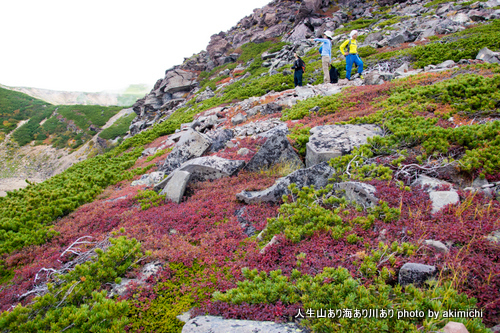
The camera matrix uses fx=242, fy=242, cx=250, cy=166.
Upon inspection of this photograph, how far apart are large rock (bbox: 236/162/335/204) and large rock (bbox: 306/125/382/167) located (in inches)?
28.2

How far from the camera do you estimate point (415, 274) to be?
10.2 ft

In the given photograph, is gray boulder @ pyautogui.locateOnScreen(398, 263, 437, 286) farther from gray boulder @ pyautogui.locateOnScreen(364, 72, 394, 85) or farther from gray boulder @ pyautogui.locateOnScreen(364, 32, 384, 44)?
gray boulder @ pyautogui.locateOnScreen(364, 32, 384, 44)

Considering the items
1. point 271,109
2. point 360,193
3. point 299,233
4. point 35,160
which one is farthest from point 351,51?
point 35,160

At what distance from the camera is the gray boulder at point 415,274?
311 cm

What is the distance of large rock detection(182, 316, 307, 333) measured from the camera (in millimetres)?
3012

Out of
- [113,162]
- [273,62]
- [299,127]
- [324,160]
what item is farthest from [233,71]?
[324,160]

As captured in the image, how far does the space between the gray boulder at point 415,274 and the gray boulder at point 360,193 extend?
5.25 feet

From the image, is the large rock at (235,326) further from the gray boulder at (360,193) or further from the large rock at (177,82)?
the large rock at (177,82)

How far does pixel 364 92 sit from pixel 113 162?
15.7 meters

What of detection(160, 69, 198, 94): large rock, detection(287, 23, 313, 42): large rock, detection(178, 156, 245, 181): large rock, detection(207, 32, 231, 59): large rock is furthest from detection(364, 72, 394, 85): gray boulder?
detection(207, 32, 231, 59): large rock

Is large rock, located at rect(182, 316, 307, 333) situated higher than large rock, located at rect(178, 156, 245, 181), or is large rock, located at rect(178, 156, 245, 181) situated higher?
large rock, located at rect(178, 156, 245, 181)

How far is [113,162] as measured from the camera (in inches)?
633

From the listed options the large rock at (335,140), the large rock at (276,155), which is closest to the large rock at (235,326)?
the large rock at (335,140)

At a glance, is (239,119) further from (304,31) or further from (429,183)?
(304,31)
